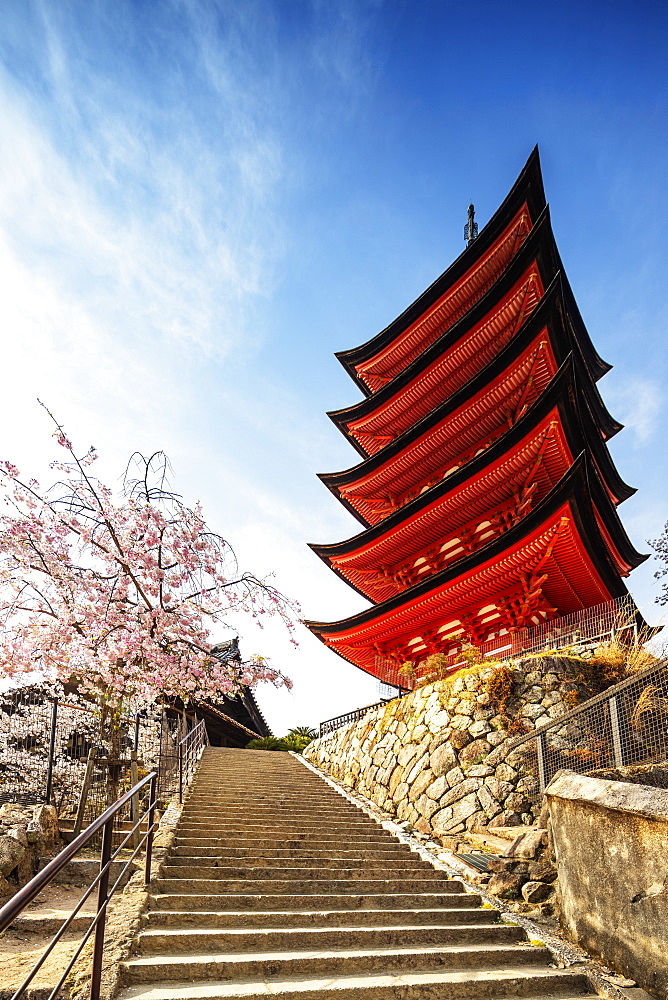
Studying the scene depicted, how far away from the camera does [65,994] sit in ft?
12.1

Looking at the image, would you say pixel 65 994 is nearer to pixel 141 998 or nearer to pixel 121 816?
pixel 141 998

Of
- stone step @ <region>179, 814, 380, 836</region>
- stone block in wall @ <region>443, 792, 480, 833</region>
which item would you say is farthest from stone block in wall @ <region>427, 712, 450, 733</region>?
stone step @ <region>179, 814, 380, 836</region>

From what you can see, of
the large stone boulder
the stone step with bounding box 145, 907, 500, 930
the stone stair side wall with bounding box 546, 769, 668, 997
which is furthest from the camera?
→ the large stone boulder

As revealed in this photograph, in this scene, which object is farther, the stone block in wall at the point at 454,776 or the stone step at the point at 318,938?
the stone block in wall at the point at 454,776

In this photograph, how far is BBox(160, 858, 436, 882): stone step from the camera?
6102 mm

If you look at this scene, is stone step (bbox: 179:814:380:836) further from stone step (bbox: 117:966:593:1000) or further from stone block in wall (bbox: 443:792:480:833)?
stone step (bbox: 117:966:593:1000)

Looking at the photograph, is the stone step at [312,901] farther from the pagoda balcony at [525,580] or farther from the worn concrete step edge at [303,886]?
the pagoda balcony at [525,580]

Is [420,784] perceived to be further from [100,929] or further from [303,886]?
[100,929]

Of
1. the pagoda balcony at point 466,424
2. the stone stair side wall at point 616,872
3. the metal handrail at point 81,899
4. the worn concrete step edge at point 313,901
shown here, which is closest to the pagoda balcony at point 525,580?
the pagoda balcony at point 466,424

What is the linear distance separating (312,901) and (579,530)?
9757 mm

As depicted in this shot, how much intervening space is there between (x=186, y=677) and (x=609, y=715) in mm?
7364

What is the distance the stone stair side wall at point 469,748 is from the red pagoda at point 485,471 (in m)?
3.30

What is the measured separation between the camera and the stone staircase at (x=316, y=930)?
4.17 metres

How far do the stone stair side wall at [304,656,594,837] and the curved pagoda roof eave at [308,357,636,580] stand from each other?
228 inches
